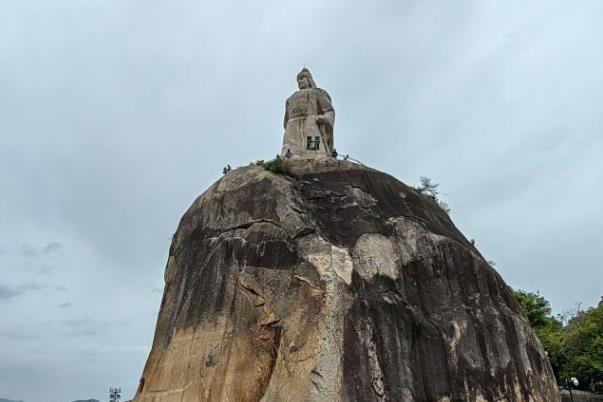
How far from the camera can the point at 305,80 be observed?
20.7 meters

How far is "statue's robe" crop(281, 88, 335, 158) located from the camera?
19.0 meters

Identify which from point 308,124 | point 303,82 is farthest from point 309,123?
point 303,82

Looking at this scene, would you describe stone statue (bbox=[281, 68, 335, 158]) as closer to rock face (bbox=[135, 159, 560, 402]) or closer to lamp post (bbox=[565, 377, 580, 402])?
rock face (bbox=[135, 159, 560, 402])

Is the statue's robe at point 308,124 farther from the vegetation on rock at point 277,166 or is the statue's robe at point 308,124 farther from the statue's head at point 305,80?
the vegetation on rock at point 277,166

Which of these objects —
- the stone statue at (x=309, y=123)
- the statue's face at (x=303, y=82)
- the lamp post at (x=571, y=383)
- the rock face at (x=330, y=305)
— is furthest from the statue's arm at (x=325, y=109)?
the lamp post at (x=571, y=383)

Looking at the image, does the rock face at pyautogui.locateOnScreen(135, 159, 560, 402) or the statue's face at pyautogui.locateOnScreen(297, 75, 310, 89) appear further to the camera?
the statue's face at pyautogui.locateOnScreen(297, 75, 310, 89)

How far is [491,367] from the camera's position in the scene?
1304 centimetres

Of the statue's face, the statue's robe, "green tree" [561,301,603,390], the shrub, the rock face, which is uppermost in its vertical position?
the statue's face

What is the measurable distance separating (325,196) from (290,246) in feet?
6.46

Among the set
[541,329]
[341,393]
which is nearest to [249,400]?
[341,393]

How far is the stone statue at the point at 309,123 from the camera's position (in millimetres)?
18953

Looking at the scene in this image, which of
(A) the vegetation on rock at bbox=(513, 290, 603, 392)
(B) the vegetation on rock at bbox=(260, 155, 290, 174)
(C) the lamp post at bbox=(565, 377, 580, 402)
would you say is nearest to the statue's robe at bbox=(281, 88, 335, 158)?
(B) the vegetation on rock at bbox=(260, 155, 290, 174)

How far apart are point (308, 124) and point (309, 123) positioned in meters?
0.05

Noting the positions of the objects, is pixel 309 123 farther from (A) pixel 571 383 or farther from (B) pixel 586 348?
(A) pixel 571 383
